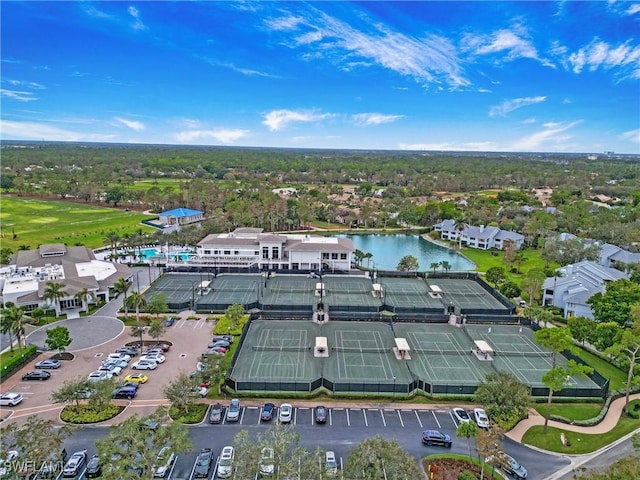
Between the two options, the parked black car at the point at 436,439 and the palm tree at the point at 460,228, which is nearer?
the parked black car at the point at 436,439

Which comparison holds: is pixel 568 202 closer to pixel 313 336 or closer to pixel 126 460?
pixel 313 336

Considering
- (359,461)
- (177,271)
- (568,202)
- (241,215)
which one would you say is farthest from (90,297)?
(568,202)

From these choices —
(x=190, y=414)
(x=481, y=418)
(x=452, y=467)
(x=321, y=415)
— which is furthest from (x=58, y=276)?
(x=481, y=418)

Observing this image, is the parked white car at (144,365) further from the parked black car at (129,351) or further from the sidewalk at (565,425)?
→ the sidewalk at (565,425)

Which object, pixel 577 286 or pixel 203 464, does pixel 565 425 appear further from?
pixel 577 286

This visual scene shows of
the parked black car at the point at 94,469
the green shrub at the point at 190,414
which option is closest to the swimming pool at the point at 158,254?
the green shrub at the point at 190,414

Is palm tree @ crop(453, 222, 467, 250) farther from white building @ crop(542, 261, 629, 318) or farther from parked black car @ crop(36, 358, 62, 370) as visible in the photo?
parked black car @ crop(36, 358, 62, 370)

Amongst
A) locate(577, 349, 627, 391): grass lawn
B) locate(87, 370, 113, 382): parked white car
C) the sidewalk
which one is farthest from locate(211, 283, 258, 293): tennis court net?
locate(577, 349, 627, 391): grass lawn
